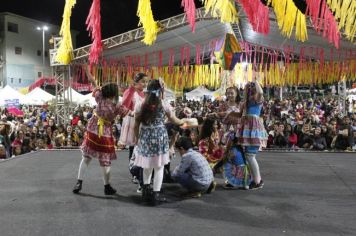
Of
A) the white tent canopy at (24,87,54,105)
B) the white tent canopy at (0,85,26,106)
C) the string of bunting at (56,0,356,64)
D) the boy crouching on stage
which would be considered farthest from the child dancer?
the white tent canopy at (24,87,54,105)

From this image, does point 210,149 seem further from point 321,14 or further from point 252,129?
point 321,14

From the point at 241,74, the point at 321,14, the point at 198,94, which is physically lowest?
the point at 198,94

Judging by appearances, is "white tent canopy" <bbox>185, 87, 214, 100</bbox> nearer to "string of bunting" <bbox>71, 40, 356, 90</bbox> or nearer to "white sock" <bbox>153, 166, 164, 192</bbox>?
"string of bunting" <bbox>71, 40, 356, 90</bbox>

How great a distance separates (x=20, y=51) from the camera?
136ft

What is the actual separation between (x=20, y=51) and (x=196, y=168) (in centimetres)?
4101

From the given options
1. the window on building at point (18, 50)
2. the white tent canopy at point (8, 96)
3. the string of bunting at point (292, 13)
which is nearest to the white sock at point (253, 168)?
the string of bunting at point (292, 13)

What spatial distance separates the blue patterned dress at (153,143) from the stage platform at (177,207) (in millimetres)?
457

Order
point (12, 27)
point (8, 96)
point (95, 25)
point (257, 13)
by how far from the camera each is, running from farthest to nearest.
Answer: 1. point (12, 27)
2. point (8, 96)
3. point (95, 25)
4. point (257, 13)

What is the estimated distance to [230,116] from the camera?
17.6 feet

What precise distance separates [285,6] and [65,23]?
2912mm

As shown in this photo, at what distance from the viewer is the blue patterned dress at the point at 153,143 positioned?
4.27 m

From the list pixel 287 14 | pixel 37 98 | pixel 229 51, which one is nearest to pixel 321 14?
pixel 287 14

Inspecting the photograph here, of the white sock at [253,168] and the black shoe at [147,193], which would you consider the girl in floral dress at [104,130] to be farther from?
the white sock at [253,168]

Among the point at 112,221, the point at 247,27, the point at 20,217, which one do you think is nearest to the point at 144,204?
the point at 112,221
